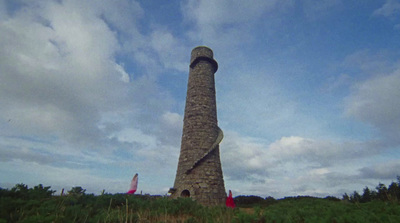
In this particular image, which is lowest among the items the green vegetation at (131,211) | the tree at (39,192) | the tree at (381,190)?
the green vegetation at (131,211)

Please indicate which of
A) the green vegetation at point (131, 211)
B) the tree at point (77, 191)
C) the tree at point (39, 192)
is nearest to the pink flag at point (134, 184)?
the green vegetation at point (131, 211)

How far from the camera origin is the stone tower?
556 inches

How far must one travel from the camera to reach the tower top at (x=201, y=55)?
1767 cm

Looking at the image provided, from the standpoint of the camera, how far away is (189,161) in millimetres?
14789

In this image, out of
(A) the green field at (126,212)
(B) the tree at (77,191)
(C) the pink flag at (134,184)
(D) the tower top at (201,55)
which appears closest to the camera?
(A) the green field at (126,212)

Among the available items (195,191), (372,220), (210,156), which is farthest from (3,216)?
(210,156)

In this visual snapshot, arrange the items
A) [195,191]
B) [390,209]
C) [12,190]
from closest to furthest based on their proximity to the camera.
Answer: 1. [390,209]
2. [12,190]
3. [195,191]

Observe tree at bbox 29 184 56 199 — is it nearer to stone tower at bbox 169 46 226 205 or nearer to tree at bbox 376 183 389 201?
stone tower at bbox 169 46 226 205

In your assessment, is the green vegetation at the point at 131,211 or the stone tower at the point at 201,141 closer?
the green vegetation at the point at 131,211

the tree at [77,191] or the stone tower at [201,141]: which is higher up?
the stone tower at [201,141]

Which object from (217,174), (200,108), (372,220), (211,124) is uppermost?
(200,108)

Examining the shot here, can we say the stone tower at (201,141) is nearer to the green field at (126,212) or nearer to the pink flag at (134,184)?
the pink flag at (134,184)

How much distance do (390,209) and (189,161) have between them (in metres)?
10.6

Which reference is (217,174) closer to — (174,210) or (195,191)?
(195,191)
